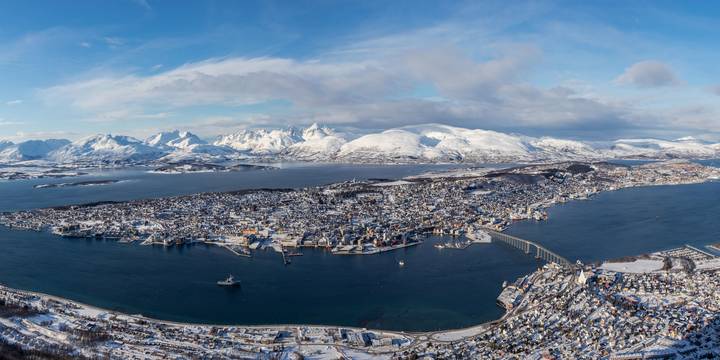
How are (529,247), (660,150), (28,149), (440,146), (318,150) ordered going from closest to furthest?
(529,247) → (440,146) → (28,149) → (660,150) → (318,150)

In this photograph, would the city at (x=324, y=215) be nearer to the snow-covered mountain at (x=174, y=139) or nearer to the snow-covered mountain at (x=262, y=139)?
the snow-covered mountain at (x=262, y=139)

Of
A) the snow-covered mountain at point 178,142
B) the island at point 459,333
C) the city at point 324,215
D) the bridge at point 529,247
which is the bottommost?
the island at point 459,333

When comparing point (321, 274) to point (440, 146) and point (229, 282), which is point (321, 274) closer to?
point (229, 282)

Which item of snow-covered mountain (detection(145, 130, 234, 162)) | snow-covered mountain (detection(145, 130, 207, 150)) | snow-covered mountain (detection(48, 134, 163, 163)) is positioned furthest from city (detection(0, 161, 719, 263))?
snow-covered mountain (detection(145, 130, 207, 150))

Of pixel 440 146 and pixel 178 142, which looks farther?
pixel 178 142

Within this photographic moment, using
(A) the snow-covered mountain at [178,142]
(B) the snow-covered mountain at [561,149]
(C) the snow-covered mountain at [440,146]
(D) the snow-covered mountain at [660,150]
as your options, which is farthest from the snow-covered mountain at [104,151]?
(D) the snow-covered mountain at [660,150]

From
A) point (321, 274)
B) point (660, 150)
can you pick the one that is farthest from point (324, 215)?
point (660, 150)

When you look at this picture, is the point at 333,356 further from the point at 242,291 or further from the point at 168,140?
the point at 168,140
